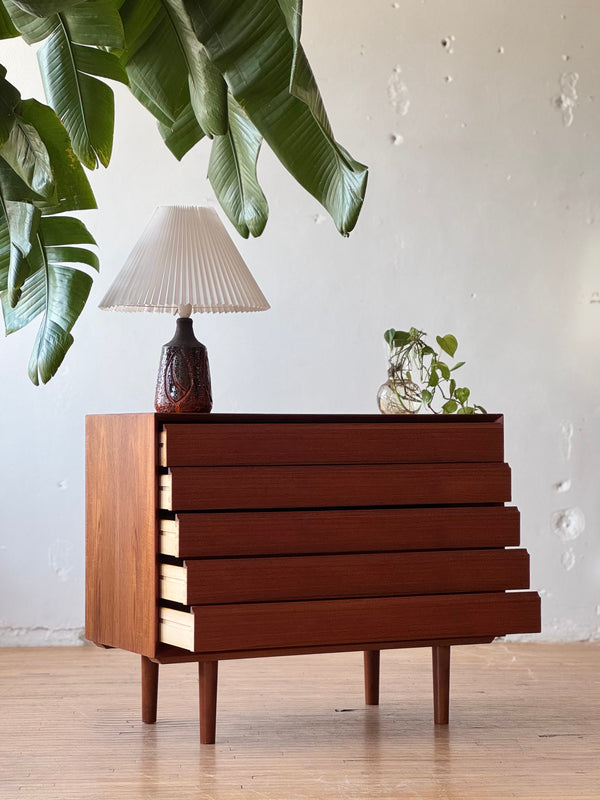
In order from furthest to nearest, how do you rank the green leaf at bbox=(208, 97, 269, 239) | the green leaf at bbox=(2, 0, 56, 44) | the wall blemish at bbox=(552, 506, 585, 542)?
the wall blemish at bbox=(552, 506, 585, 542) → the green leaf at bbox=(208, 97, 269, 239) → the green leaf at bbox=(2, 0, 56, 44)

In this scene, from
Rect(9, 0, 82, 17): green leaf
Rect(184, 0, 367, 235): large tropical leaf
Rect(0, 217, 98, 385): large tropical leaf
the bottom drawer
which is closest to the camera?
Rect(9, 0, 82, 17): green leaf

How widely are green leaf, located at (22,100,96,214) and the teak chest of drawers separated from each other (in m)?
0.73

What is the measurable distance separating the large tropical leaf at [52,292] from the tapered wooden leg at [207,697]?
71 cm

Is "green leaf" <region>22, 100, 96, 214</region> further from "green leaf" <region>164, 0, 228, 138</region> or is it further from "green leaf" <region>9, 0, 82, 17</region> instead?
"green leaf" <region>9, 0, 82, 17</region>

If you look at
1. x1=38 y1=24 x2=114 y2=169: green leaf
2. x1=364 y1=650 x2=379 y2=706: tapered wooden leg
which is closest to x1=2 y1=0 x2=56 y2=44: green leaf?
x1=38 y1=24 x2=114 y2=169: green leaf

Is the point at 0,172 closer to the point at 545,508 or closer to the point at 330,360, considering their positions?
the point at 330,360

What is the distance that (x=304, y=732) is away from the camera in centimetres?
233

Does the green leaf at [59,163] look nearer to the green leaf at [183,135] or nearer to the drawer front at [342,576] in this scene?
the green leaf at [183,135]

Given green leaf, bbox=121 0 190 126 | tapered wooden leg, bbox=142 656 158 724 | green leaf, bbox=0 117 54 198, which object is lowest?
tapered wooden leg, bbox=142 656 158 724

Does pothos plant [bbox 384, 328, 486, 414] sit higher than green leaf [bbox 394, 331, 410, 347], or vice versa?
green leaf [bbox 394, 331, 410, 347]

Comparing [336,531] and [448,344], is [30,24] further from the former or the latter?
[448,344]

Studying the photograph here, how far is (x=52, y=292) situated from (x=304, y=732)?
1111 mm

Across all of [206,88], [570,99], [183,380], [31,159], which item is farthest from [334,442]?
[570,99]

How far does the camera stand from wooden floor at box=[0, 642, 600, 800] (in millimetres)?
1940
